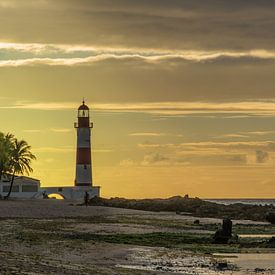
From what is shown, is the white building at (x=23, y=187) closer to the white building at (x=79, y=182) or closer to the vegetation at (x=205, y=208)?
the white building at (x=79, y=182)

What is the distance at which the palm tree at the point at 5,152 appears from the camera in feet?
346

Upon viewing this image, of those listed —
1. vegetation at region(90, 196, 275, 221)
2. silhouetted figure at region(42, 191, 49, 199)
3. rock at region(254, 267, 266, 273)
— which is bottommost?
rock at region(254, 267, 266, 273)

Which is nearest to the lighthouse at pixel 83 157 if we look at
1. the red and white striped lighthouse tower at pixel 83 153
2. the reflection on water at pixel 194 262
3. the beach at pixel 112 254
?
the red and white striped lighthouse tower at pixel 83 153

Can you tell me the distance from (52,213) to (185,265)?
45521 millimetres

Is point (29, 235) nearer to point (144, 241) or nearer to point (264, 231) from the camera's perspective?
point (144, 241)

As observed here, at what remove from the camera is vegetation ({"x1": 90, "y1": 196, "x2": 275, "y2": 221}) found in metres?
83.1

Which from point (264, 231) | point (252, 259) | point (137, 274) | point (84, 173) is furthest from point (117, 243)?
point (84, 173)

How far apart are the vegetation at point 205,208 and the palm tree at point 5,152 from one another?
12.4 meters

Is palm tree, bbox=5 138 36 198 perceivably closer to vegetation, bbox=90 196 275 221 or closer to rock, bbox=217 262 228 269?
vegetation, bbox=90 196 275 221

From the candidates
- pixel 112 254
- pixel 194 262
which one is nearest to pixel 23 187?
pixel 112 254

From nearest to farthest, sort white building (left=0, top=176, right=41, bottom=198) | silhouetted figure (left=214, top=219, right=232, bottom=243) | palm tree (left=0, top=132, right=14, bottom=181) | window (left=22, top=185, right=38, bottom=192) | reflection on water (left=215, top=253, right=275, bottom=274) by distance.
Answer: reflection on water (left=215, top=253, right=275, bottom=274), silhouetted figure (left=214, top=219, right=232, bottom=243), palm tree (left=0, top=132, right=14, bottom=181), white building (left=0, top=176, right=41, bottom=198), window (left=22, top=185, right=38, bottom=192)

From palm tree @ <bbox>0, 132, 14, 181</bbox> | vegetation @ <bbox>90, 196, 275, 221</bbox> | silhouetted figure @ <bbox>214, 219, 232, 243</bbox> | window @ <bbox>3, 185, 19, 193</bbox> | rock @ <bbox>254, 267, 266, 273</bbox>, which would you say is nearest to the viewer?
rock @ <bbox>254, 267, 266, 273</bbox>

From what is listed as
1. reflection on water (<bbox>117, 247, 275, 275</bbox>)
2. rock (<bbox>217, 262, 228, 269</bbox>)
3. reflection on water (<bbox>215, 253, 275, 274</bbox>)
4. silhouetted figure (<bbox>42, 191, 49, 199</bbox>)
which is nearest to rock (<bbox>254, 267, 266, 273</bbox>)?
reflection on water (<bbox>117, 247, 275, 275</bbox>)

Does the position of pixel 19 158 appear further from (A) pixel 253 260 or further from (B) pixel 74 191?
(A) pixel 253 260
